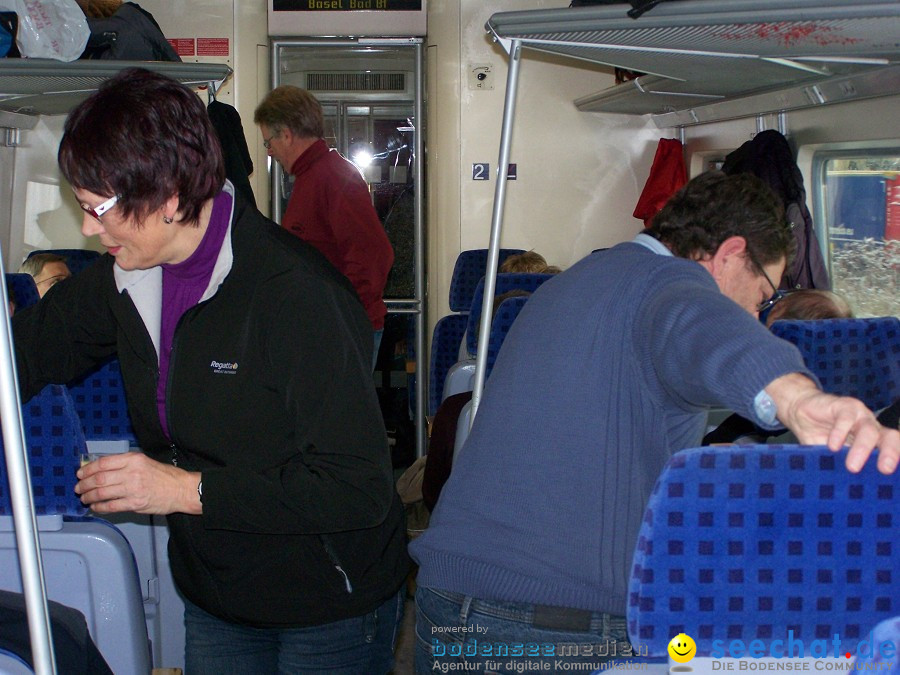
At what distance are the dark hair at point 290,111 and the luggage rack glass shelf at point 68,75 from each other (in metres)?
0.26

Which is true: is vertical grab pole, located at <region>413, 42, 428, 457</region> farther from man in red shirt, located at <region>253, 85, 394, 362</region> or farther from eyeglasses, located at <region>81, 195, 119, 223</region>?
eyeglasses, located at <region>81, 195, 119, 223</region>

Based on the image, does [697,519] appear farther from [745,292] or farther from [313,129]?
[313,129]

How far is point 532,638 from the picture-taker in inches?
55.1

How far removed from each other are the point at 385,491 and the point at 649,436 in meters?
0.40

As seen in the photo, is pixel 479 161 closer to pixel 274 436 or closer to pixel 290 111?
pixel 290 111

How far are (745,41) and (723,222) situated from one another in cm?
122

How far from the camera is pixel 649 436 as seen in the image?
1.36 meters

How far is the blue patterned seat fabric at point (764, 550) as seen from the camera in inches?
45.6

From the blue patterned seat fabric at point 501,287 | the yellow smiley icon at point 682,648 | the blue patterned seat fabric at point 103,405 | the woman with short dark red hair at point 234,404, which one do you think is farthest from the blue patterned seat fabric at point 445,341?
the yellow smiley icon at point 682,648

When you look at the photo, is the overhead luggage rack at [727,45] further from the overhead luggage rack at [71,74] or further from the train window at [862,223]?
the overhead luggage rack at [71,74]

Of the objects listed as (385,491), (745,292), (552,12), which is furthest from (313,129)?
(385,491)

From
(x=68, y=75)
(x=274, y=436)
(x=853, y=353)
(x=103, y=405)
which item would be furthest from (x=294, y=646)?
(x=68, y=75)

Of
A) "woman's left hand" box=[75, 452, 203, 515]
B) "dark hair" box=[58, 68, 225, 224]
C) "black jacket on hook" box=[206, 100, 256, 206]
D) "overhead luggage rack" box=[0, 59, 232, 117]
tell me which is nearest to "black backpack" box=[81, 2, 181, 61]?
"overhead luggage rack" box=[0, 59, 232, 117]

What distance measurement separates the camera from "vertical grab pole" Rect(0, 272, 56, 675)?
3.65 ft
